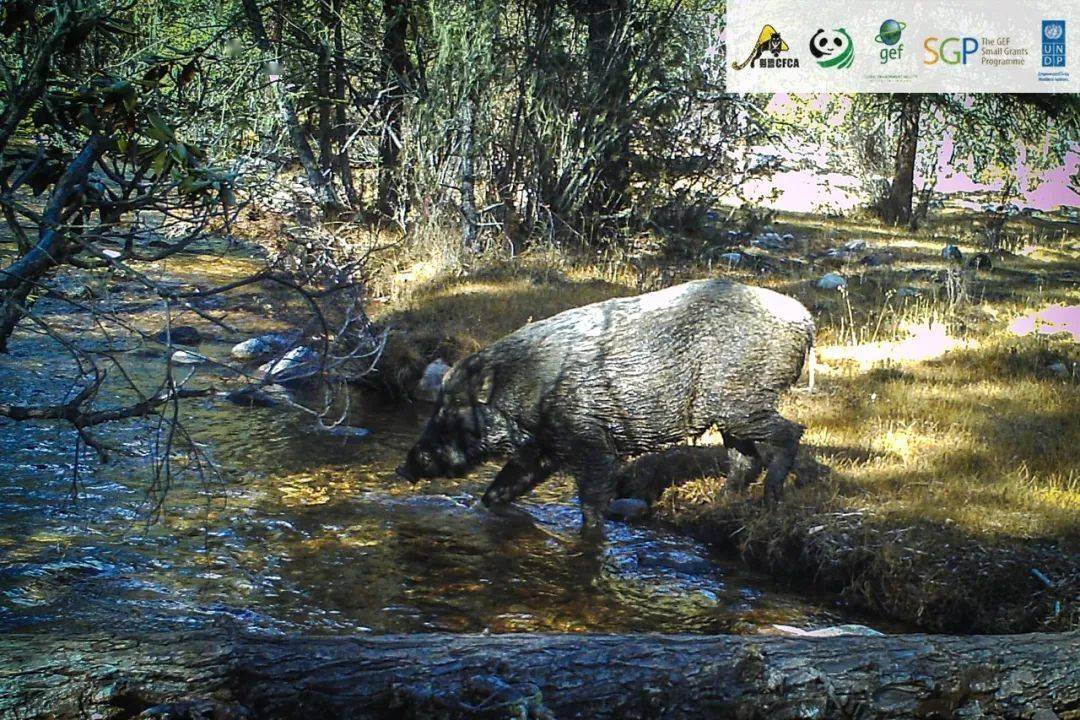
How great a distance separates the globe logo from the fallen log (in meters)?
12.7

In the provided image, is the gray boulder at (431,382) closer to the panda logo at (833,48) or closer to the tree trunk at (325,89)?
the tree trunk at (325,89)

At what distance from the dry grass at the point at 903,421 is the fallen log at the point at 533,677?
1.97m

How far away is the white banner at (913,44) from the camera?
1460 cm

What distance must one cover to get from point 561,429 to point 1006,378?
4.24 metres

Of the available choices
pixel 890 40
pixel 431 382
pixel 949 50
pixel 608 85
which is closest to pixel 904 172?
pixel 890 40

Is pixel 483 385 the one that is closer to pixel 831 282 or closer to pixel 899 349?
pixel 899 349

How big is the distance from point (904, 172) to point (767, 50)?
4597 mm

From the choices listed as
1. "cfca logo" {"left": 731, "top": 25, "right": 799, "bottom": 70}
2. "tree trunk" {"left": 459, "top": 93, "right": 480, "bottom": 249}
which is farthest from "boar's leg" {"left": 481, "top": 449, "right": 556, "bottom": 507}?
"cfca logo" {"left": 731, "top": 25, "right": 799, "bottom": 70}

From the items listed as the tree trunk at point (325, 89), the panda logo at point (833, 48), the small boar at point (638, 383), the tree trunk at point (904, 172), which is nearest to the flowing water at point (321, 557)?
the small boar at point (638, 383)

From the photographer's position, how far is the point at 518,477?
25.1 ft

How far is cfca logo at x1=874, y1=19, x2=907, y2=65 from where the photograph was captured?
15164 millimetres

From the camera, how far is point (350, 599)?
621cm

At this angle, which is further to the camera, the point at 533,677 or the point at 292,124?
the point at 292,124

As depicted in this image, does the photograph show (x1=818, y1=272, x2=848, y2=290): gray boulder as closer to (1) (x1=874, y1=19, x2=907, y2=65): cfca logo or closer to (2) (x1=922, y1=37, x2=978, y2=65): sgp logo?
(2) (x1=922, y1=37, x2=978, y2=65): sgp logo
